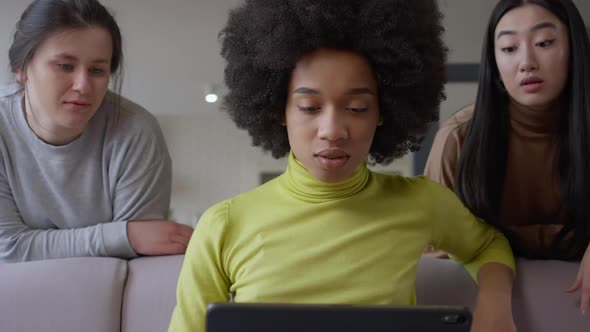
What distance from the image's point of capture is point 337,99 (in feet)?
3.21

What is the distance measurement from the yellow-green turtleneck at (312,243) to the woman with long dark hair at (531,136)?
24 centimetres

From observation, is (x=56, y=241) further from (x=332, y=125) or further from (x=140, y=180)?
(x=332, y=125)

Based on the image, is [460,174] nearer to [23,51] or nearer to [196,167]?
[23,51]

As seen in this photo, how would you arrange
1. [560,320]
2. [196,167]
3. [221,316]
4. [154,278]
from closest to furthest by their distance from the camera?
[221,316] < [560,320] < [154,278] < [196,167]

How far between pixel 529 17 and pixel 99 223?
94cm

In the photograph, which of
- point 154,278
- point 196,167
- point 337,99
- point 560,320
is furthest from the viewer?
point 196,167

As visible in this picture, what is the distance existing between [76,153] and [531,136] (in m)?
0.92

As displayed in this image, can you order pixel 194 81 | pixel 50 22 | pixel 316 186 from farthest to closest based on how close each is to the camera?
pixel 194 81
pixel 50 22
pixel 316 186

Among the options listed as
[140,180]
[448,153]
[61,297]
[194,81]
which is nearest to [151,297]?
[61,297]

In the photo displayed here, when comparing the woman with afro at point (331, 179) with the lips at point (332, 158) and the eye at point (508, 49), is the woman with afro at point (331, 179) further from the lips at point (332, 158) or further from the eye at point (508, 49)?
the eye at point (508, 49)

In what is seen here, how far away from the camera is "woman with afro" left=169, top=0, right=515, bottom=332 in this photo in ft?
3.29

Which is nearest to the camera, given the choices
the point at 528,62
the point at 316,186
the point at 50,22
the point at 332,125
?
the point at 332,125

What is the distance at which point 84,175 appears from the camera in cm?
149

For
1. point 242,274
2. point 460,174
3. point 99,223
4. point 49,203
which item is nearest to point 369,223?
point 242,274
